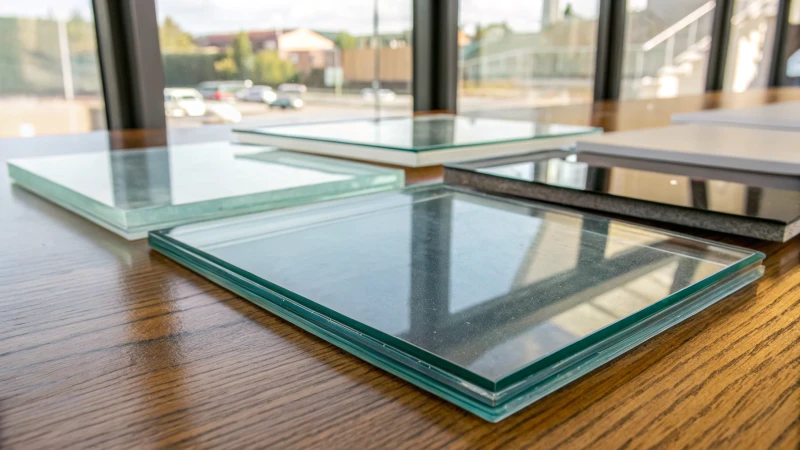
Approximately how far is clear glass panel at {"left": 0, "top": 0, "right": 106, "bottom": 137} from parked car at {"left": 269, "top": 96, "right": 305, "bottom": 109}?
0.52m

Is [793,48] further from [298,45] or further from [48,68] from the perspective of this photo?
[48,68]

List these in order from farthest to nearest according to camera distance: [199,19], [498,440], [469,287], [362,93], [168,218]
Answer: [362,93]
[199,19]
[168,218]
[469,287]
[498,440]

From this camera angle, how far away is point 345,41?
2080 mm

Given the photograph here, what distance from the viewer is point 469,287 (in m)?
0.40

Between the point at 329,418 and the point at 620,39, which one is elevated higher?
the point at 620,39

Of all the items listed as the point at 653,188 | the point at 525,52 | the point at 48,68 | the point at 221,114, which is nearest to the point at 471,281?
the point at 653,188

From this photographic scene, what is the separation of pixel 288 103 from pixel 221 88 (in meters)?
0.24

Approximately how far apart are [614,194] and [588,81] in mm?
2545

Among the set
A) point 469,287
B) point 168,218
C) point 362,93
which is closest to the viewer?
point 469,287

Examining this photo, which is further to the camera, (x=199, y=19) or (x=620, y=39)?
(x=620, y=39)

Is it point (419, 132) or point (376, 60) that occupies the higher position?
point (376, 60)

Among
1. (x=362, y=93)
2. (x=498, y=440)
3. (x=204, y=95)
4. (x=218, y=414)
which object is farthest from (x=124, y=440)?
(x=362, y=93)

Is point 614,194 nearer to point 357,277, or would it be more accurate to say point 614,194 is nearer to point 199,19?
point 357,277

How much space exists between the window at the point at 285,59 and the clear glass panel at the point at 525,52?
12.0 inches
